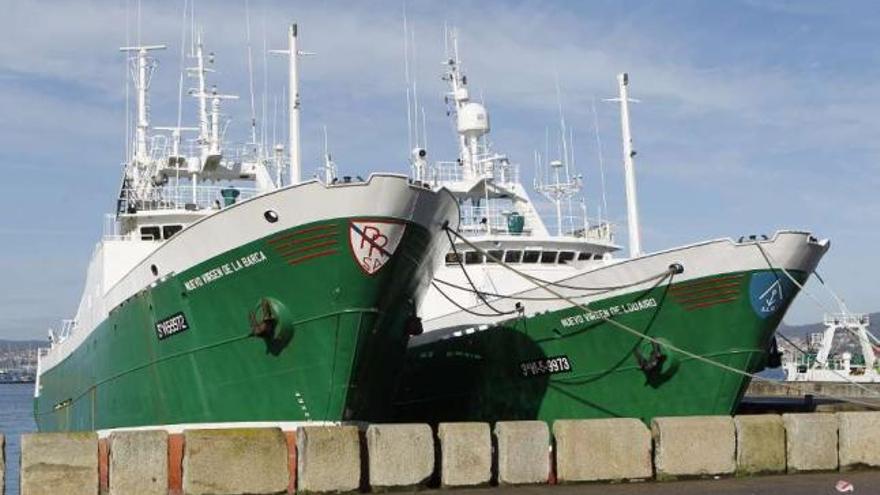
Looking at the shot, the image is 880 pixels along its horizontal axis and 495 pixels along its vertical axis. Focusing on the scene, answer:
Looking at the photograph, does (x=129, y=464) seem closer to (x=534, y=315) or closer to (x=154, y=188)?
(x=534, y=315)

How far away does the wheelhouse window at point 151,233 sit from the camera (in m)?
23.8

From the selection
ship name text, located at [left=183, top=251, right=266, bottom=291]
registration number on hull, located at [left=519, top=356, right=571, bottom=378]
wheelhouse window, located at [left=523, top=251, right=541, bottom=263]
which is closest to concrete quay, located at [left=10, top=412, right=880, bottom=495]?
ship name text, located at [left=183, top=251, right=266, bottom=291]

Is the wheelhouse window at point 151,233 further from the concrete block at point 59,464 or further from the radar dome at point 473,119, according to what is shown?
the concrete block at point 59,464

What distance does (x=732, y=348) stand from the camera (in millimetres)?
18984

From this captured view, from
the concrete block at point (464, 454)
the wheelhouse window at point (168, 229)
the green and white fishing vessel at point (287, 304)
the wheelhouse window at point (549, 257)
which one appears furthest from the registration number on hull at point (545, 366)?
the wheelhouse window at point (168, 229)

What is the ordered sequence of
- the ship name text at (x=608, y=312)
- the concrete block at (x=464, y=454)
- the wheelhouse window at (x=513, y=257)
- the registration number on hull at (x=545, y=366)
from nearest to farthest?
the concrete block at (x=464, y=454), the ship name text at (x=608, y=312), the registration number on hull at (x=545, y=366), the wheelhouse window at (x=513, y=257)

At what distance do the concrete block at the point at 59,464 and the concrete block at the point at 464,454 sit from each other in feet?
12.7

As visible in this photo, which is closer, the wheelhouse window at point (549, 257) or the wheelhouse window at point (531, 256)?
the wheelhouse window at point (531, 256)

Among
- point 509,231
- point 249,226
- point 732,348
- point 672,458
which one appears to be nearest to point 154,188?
point 509,231

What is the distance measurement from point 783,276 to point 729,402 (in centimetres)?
249

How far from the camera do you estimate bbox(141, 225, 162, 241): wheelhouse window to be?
78.2ft

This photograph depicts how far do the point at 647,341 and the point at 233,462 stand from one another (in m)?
9.62

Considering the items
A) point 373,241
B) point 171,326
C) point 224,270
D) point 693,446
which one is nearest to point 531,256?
point 171,326

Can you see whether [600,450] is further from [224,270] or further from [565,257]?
[565,257]
